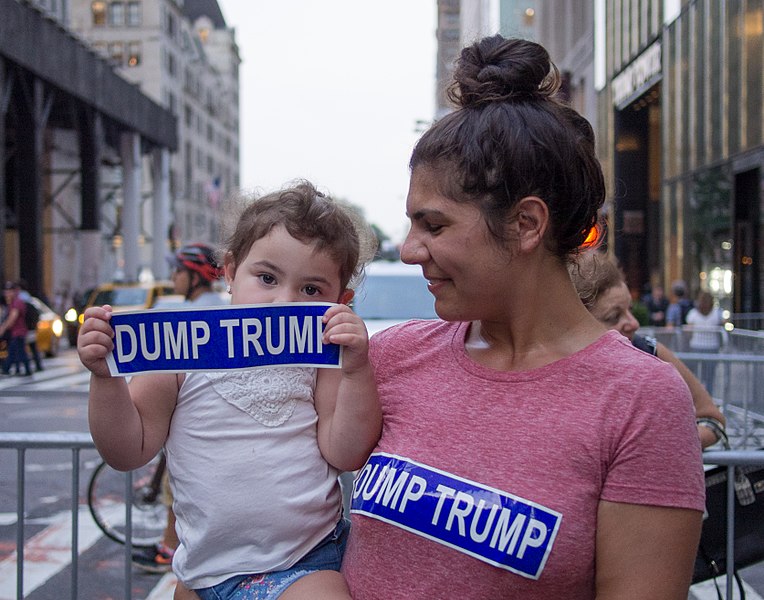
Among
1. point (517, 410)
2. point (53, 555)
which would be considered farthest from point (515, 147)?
point (53, 555)

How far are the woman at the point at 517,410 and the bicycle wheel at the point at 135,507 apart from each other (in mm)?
4767

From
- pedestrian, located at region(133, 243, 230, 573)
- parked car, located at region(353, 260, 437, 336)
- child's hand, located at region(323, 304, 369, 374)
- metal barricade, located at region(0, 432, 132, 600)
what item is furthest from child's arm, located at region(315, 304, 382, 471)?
parked car, located at region(353, 260, 437, 336)

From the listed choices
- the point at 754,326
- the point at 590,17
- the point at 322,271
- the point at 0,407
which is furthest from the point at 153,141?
the point at 322,271

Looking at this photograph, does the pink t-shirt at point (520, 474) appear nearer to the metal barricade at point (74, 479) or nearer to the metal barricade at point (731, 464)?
the metal barricade at point (731, 464)

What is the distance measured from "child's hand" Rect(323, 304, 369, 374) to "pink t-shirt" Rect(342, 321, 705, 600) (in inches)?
7.2

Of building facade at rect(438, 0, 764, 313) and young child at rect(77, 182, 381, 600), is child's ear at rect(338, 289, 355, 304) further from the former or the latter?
building facade at rect(438, 0, 764, 313)

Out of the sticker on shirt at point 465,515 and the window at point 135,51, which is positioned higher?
the window at point 135,51

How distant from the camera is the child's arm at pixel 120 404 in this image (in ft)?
7.11

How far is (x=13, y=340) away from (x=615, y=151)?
21.0 meters

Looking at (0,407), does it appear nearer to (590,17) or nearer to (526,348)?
(526,348)

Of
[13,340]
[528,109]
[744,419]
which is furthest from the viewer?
[13,340]

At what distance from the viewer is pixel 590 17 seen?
115 feet

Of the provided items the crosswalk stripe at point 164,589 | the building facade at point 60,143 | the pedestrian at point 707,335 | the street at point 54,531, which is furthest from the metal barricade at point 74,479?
the building facade at point 60,143

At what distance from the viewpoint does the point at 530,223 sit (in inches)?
73.4
